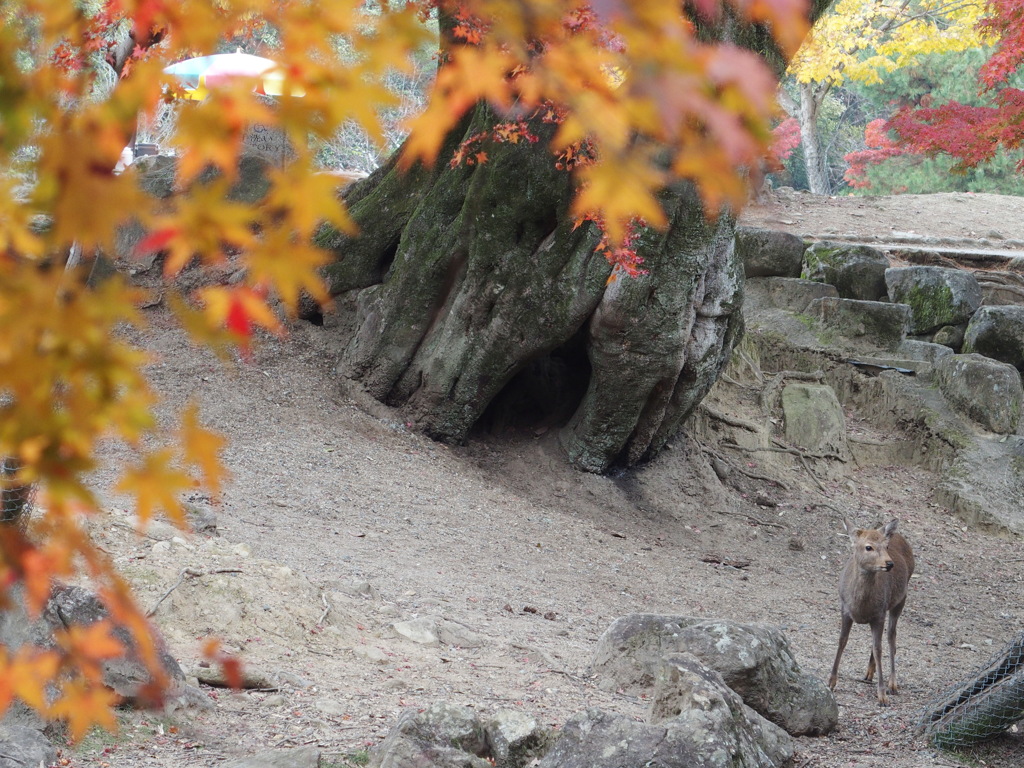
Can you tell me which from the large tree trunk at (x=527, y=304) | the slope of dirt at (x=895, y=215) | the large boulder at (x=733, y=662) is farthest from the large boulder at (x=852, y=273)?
the large boulder at (x=733, y=662)

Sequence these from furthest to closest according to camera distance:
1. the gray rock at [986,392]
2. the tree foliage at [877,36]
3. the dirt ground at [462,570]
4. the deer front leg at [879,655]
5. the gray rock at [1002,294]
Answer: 1. the tree foliage at [877,36]
2. the gray rock at [1002,294]
3. the gray rock at [986,392]
4. the deer front leg at [879,655]
5. the dirt ground at [462,570]

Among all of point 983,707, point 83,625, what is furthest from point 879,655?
point 83,625

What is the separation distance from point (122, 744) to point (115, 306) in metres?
3.47

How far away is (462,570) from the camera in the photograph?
770 cm

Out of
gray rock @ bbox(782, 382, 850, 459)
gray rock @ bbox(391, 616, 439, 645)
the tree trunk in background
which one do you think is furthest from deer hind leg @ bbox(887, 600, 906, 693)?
the tree trunk in background

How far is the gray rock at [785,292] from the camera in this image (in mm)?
14438

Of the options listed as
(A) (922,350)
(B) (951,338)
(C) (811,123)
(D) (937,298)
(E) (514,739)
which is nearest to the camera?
(E) (514,739)

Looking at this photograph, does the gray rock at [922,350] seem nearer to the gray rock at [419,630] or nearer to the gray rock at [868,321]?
the gray rock at [868,321]

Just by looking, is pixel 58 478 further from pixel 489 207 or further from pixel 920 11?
pixel 920 11

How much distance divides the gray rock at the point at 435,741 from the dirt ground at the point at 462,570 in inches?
14.0

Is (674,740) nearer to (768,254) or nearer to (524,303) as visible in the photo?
(524,303)

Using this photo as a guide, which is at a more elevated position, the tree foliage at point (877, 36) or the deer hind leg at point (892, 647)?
the tree foliage at point (877, 36)

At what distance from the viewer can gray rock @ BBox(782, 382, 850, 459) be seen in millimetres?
12719

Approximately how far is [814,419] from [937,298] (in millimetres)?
3369
